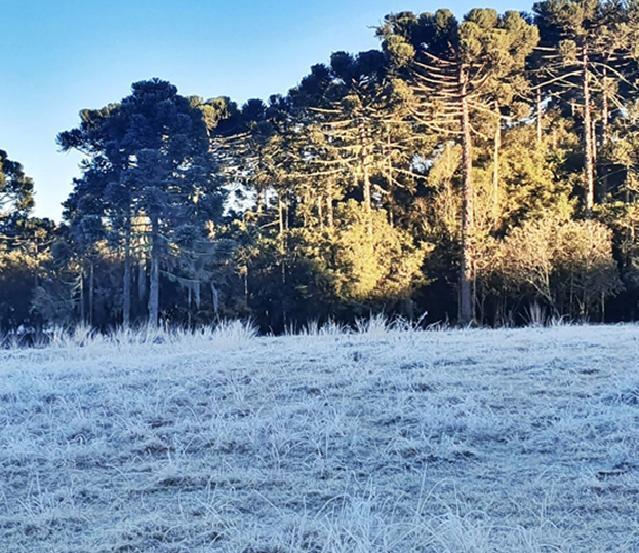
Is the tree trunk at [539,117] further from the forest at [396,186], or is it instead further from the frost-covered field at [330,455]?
the frost-covered field at [330,455]

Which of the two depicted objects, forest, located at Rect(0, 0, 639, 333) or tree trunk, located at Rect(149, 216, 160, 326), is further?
tree trunk, located at Rect(149, 216, 160, 326)

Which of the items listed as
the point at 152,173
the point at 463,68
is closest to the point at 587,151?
the point at 463,68

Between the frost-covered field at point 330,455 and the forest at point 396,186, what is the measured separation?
14.7 m

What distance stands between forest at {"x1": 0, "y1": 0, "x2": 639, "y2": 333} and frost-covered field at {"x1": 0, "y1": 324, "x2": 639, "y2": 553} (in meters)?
14.7

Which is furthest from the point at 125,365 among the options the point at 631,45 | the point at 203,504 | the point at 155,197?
the point at 631,45

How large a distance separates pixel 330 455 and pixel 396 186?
22203 mm

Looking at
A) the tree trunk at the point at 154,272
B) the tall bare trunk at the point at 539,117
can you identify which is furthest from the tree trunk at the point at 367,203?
the tree trunk at the point at 154,272

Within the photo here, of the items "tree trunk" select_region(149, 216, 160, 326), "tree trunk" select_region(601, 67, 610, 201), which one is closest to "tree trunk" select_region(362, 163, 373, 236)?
"tree trunk" select_region(149, 216, 160, 326)

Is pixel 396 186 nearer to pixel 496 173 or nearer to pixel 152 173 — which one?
pixel 496 173

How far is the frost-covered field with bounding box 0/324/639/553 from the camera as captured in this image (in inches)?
104

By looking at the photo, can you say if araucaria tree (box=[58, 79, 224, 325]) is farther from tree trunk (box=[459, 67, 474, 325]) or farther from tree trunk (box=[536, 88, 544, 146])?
tree trunk (box=[536, 88, 544, 146])

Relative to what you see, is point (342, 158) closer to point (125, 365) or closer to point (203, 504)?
point (125, 365)

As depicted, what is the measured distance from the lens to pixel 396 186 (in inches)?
997

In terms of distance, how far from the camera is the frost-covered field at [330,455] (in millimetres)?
2650
